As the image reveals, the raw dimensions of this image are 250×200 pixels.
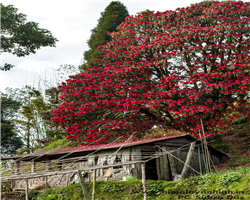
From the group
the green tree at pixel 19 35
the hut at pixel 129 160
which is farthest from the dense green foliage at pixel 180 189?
the green tree at pixel 19 35

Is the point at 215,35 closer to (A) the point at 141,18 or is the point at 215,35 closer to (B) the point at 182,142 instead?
(A) the point at 141,18

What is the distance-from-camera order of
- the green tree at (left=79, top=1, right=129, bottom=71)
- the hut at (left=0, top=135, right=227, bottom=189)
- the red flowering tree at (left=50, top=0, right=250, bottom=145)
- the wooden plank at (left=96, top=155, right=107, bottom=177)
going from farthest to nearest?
the green tree at (left=79, top=1, right=129, bottom=71)
the red flowering tree at (left=50, top=0, right=250, bottom=145)
the wooden plank at (left=96, top=155, right=107, bottom=177)
the hut at (left=0, top=135, right=227, bottom=189)

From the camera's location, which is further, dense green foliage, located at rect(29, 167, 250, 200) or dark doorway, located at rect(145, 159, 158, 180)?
dark doorway, located at rect(145, 159, 158, 180)

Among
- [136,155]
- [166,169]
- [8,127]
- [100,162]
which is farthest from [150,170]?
[8,127]

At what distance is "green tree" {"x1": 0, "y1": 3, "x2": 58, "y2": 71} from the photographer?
16031 millimetres

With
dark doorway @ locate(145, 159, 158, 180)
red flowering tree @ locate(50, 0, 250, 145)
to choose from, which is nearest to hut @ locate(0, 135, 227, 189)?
dark doorway @ locate(145, 159, 158, 180)

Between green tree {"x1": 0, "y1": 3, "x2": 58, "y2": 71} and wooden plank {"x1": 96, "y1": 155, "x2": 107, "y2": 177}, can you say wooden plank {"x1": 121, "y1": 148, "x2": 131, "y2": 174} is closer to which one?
wooden plank {"x1": 96, "y1": 155, "x2": 107, "y2": 177}

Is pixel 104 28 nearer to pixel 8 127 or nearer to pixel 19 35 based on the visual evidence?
pixel 19 35

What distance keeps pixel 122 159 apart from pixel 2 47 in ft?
37.3

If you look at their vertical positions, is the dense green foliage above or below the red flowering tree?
below

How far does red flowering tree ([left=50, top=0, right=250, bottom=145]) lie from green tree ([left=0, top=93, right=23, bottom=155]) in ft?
42.5

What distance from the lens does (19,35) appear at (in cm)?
1659

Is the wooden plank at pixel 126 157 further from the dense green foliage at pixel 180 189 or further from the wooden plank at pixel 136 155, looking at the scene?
the dense green foliage at pixel 180 189

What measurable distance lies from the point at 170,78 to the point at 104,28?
13.2 metres
